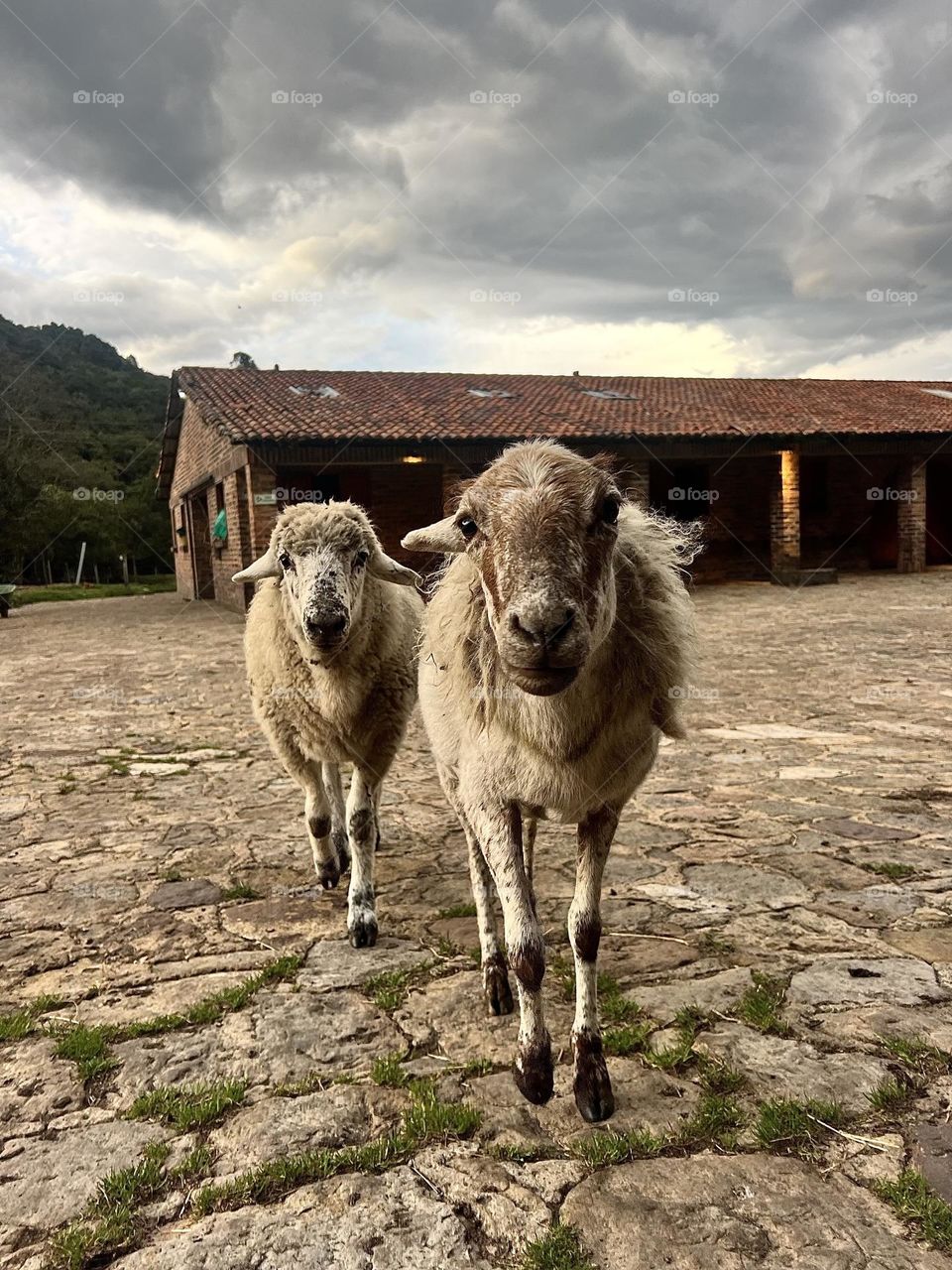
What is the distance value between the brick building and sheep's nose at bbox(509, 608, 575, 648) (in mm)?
14816

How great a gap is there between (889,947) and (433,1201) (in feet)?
6.83

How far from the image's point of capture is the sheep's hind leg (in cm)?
417

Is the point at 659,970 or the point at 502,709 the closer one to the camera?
the point at 502,709

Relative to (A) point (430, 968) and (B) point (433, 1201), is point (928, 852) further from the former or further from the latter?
(B) point (433, 1201)

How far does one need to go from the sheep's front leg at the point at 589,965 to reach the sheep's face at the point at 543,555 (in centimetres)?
78

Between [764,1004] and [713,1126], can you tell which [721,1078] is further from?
[764,1004]

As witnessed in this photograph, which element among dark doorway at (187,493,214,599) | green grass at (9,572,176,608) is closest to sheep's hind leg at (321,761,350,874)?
dark doorway at (187,493,214,599)

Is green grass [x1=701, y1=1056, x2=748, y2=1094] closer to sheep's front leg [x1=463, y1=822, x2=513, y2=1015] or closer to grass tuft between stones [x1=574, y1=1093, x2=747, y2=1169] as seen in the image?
grass tuft between stones [x1=574, y1=1093, x2=747, y2=1169]

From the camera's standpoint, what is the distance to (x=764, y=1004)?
2650mm

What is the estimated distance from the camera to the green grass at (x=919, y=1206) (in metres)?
1.70

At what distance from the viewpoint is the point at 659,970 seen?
2980 mm

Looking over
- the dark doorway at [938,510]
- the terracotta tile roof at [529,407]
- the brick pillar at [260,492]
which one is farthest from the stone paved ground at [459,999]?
the dark doorway at [938,510]

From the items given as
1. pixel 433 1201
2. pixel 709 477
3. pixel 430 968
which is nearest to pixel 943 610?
pixel 709 477

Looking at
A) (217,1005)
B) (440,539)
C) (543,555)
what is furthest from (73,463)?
(543,555)
